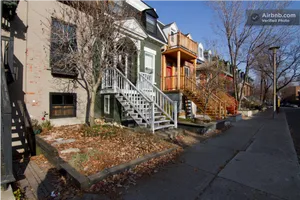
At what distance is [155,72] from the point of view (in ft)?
34.3

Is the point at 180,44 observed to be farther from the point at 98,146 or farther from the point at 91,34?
the point at 98,146

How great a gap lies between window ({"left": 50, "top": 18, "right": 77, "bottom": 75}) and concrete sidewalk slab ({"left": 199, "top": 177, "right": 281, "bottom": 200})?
5.28 m

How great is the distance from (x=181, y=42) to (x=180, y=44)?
23cm

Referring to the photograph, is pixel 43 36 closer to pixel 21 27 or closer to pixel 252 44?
pixel 21 27

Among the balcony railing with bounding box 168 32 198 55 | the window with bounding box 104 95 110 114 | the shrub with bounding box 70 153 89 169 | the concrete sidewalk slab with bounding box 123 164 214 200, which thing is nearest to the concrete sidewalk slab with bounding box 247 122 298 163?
the concrete sidewalk slab with bounding box 123 164 214 200

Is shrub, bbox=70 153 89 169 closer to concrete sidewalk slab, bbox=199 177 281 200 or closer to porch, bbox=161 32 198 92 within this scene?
concrete sidewalk slab, bbox=199 177 281 200

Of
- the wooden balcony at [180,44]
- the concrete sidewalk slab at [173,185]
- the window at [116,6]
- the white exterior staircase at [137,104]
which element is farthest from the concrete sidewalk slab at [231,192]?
the wooden balcony at [180,44]

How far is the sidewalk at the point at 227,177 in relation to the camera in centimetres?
269

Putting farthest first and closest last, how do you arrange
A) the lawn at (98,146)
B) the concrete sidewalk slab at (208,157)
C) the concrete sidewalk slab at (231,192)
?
the concrete sidewalk slab at (208,157)
the lawn at (98,146)
the concrete sidewalk slab at (231,192)

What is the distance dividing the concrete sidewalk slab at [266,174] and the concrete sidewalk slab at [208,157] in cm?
20

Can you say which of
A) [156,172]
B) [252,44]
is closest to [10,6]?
[156,172]

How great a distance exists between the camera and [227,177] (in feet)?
10.7

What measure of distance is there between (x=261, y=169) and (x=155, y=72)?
7.94 meters

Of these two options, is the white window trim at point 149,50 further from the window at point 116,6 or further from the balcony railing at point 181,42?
the window at point 116,6
